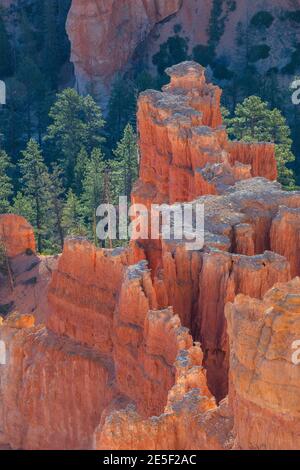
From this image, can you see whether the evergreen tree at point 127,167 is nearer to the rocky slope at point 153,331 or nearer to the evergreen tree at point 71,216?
the evergreen tree at point 71,216

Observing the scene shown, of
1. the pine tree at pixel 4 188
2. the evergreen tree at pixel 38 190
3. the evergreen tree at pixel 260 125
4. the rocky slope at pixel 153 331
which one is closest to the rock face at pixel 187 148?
the rocky slope at pixel 153 331

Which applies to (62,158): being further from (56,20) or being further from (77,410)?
(77,410)

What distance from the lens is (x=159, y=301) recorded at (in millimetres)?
19750

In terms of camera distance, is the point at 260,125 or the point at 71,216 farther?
the point at 260,125

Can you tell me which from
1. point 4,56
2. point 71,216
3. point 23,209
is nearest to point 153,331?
point 71,216

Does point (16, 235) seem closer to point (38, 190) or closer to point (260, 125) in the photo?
point (38, 190)

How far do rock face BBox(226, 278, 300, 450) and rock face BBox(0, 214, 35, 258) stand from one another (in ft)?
87.8

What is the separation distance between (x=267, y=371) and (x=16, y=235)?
27993 mm

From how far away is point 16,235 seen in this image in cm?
3994

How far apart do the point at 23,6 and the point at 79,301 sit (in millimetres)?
53130

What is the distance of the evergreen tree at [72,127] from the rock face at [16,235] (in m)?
12.7

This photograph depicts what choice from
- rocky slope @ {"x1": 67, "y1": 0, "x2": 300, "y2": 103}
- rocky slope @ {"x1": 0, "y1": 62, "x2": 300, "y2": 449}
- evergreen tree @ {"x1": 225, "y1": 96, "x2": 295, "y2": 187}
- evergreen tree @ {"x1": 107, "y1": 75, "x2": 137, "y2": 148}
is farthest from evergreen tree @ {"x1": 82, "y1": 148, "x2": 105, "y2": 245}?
rocky slope @ {"x1": 67, "y1": 0, "x2": 300, "y2": 103}

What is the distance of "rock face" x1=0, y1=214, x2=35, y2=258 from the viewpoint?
3969 centimetres
